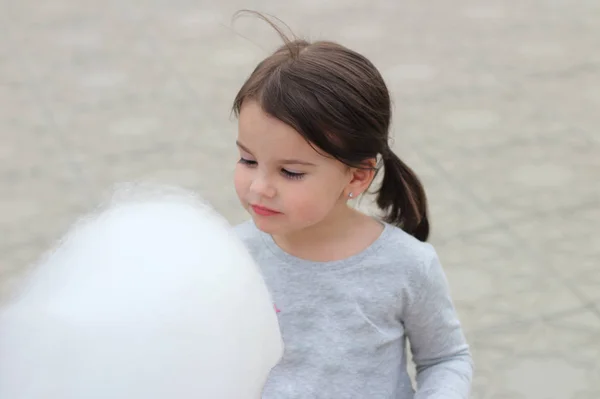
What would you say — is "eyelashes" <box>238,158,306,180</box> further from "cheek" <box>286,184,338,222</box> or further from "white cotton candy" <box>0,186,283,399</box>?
"white cotton candy" <box>0,186,283,399</box>

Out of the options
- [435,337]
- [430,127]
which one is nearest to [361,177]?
[435,337]

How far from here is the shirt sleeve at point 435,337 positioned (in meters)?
1.25

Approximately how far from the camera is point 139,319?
0.76m

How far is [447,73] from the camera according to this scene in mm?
3301

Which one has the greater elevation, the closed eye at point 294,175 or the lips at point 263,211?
the closed eye at point 294,175

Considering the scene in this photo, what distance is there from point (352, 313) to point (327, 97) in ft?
0.95

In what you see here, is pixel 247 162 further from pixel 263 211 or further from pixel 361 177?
pixel 361 177

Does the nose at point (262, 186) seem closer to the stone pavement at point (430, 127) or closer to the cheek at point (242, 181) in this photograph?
the cheek at point (242, 181)

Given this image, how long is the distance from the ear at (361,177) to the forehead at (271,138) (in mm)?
108

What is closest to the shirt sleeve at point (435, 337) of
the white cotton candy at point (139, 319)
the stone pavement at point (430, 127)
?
the white cotton candy at point (139, 319)

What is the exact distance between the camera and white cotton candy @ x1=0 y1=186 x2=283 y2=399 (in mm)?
747

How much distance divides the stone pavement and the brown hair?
1.05 meters

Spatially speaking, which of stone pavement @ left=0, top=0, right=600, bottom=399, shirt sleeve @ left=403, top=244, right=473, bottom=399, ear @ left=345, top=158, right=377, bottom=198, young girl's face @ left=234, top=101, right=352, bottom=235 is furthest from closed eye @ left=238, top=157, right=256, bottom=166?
stone pavement @ left=0, top=0, right=600, bottom=399

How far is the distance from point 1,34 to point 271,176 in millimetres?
2668
